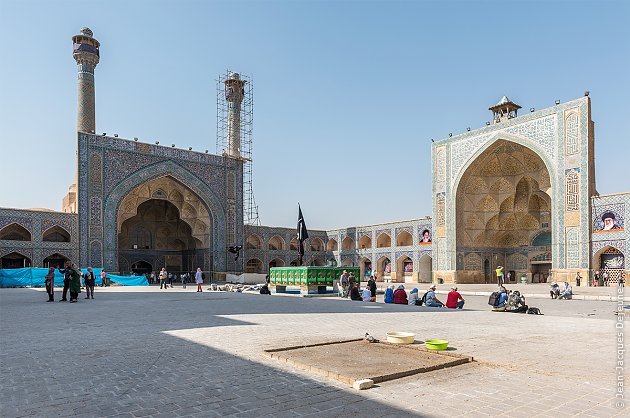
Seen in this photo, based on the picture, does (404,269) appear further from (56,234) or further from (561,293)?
(56,234)

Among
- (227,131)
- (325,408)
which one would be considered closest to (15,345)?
(325,408)

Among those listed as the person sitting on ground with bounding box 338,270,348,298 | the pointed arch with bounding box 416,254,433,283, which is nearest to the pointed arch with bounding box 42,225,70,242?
the person sitting on ground with bounding box 338,270,348,298

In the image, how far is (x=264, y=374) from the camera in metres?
4.77

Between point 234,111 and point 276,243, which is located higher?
point 234,111

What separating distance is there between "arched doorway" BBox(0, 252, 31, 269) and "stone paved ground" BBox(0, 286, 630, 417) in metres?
25.1

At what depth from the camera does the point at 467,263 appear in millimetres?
32250

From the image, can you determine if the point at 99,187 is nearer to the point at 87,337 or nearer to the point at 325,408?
the point at 87,337

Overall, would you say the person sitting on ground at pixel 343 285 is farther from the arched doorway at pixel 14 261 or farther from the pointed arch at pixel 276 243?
the pointed arch at pixel 276 243

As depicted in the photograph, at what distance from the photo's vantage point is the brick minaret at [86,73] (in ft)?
102

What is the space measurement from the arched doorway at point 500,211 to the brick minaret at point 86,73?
24.2m

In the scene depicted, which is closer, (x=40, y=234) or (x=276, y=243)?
(x=40, y=234)

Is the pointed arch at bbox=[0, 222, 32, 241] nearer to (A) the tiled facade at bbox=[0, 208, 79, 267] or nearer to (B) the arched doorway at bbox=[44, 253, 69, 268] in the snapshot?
(A) the tiled facade at bbox=[0, 208, 79, 267]

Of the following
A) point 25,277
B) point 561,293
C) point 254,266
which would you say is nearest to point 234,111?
point 254,266

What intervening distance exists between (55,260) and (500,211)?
2955 centimetres
